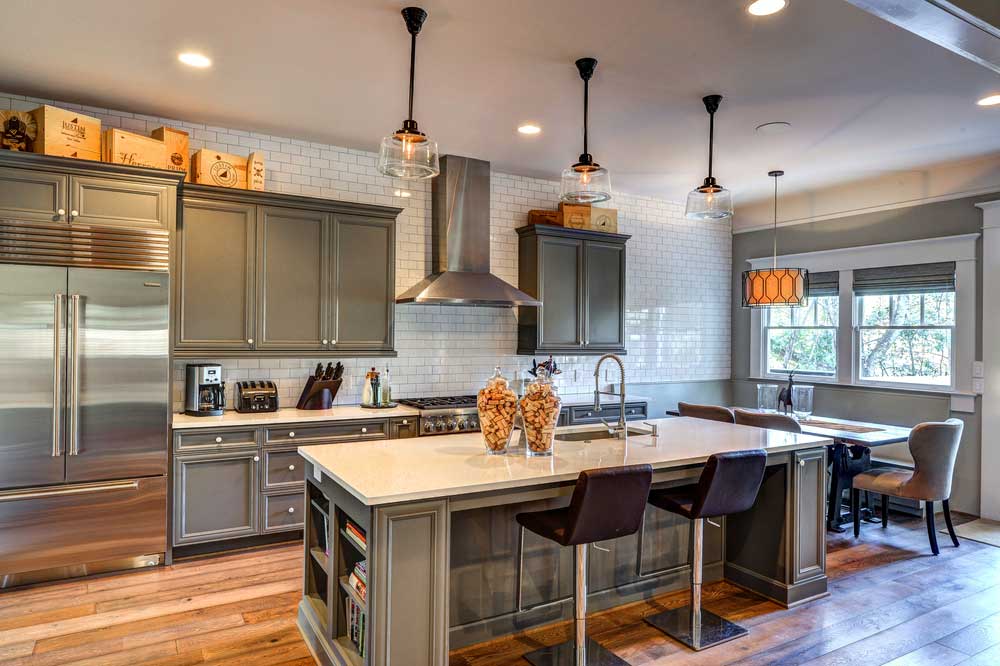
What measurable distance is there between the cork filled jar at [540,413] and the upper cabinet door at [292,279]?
232 cm

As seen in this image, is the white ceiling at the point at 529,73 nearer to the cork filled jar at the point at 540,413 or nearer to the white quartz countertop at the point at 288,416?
the cork filled jar at the point at 540,413

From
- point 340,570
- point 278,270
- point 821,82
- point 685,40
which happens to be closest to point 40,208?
point 278,270

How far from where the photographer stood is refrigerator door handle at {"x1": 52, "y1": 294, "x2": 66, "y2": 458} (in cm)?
358

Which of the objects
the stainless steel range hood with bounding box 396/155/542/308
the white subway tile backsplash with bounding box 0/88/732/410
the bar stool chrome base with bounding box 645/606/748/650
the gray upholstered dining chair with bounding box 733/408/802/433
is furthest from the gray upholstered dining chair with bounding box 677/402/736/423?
the bar stool chrome base with bounding box 645/606/748/650

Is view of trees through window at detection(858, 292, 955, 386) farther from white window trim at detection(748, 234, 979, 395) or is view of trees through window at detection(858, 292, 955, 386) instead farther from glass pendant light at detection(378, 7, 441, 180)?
glass pendant light at detection(378, 7, 441, 180)

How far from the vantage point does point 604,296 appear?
5.99m

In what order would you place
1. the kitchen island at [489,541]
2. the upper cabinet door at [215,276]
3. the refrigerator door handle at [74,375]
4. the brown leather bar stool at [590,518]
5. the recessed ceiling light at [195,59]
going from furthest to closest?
1. the upper cabinet door at [215,276]
2. the refrigerator door handle at [74,375]
3. the recessed ceiling light at [195,59]
4. the brown leather bar stool at [590,518]
5. the kitchen island at [489,541]

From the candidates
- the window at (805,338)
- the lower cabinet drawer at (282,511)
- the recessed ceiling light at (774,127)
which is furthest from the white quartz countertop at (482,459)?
the window at (805,338)

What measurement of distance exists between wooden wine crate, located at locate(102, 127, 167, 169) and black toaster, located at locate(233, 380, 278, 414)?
1.59 m

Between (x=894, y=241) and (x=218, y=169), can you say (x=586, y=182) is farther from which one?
(x=894, y=241)

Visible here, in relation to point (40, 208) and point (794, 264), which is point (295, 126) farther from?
point (794, 264)

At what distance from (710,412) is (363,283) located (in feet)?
9.59

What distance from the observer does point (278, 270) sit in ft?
14.8

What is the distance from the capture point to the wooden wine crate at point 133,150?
12.6ft
